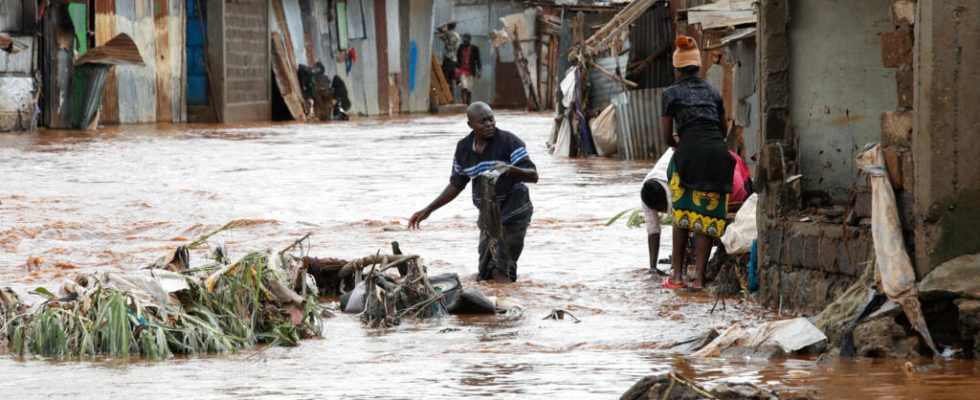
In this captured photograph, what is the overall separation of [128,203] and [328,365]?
7310 mm

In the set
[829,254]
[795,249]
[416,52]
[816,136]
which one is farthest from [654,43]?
[416,52]

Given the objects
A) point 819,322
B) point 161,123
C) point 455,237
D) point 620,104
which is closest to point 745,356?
point 819,322

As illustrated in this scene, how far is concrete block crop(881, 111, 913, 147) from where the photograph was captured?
634 cm

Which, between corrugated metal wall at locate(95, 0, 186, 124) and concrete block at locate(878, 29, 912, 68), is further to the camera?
corrugated metal wall at locate(95, 0, 186, 124)

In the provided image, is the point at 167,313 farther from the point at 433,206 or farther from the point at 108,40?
the point at 108,40

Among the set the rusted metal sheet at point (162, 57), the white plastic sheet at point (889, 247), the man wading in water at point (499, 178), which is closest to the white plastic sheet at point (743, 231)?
the man wading in water at point (499, 178)

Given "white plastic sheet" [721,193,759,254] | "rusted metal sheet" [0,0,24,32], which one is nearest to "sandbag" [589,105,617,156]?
"rusted metal sheet" [0,0,24,32]

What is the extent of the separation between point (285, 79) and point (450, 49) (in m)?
9.97

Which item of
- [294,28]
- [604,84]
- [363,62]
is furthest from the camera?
[363,62]

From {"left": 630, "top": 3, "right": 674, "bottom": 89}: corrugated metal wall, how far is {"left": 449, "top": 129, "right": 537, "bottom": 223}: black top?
9711 millimetres

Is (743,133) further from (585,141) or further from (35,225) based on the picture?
(585,141)

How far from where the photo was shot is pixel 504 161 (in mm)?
9023

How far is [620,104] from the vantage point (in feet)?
60.6

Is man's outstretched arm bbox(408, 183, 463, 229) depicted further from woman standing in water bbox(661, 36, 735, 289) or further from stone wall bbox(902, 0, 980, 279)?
stone wall bbox(902, 0, 980, 279)
